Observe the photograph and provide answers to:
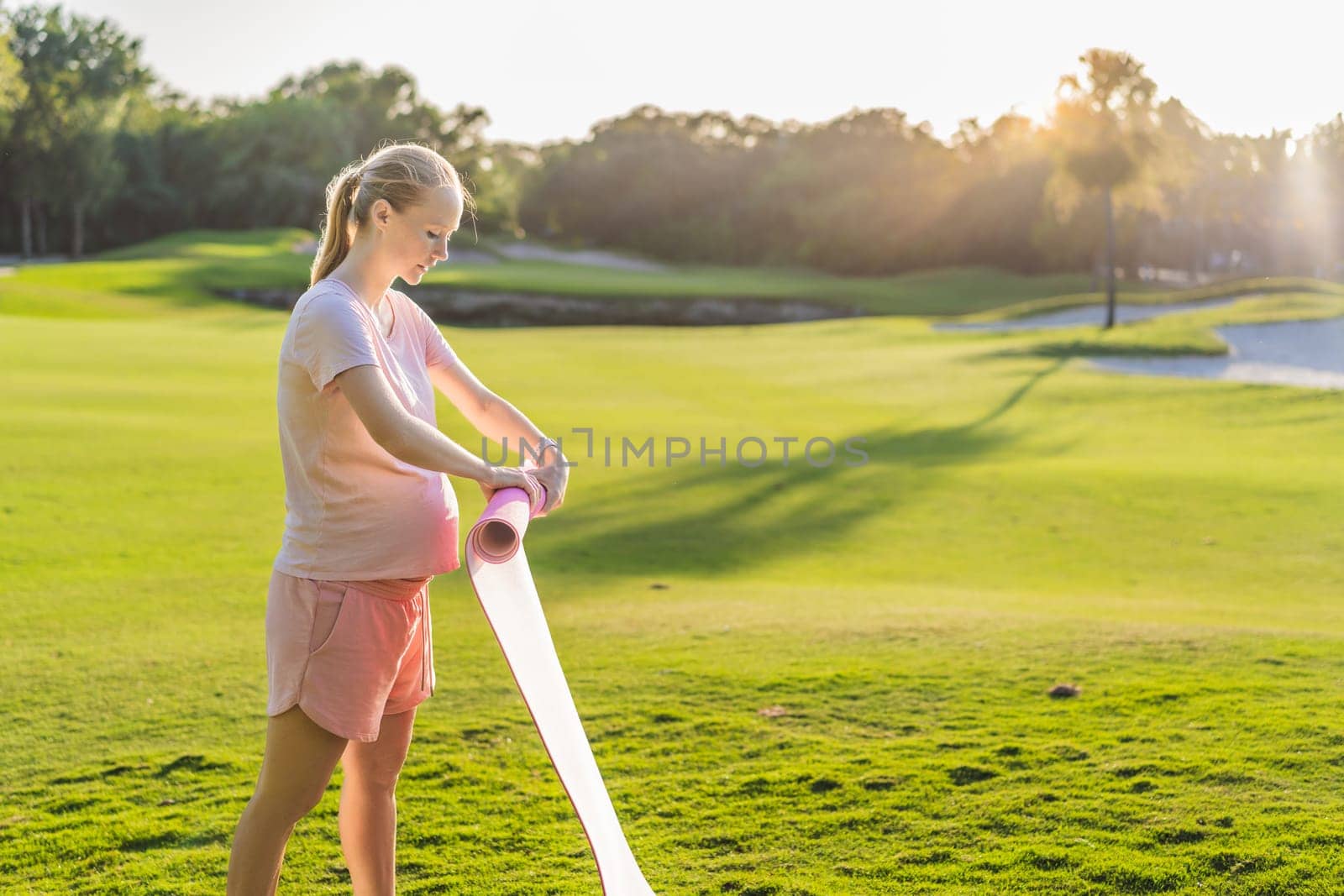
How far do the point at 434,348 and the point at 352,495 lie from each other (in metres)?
0.45

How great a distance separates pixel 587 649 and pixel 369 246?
3.34 metres

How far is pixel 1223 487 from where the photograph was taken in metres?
9.98

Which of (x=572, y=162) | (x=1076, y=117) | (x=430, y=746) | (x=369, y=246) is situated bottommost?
(x=430, y=746)

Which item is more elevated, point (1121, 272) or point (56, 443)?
point (1121, 272)

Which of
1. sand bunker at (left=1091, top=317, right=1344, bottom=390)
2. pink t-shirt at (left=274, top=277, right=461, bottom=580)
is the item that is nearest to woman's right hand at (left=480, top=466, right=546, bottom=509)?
pink t-shirt at (left=274, top=277, right=461, bottom=580)

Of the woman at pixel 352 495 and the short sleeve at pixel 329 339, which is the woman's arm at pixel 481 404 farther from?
the short sleeve at pixel 329 339

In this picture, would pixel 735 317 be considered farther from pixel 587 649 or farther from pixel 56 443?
→ pixel 587 649

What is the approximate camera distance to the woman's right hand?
87.2 inches

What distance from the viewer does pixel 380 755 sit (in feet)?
8.45

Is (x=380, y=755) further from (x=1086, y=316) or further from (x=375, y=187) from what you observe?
(x=1086, y=316)

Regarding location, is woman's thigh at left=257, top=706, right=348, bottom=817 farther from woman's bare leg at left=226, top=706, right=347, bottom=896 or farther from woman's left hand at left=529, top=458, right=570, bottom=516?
woman's left hand at left=529, top=458, right=570, bottom=516

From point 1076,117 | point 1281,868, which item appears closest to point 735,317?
point 1076,117

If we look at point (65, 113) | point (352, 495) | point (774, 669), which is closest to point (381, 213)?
point (352, 495)

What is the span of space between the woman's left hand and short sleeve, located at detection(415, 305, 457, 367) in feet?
1.27
